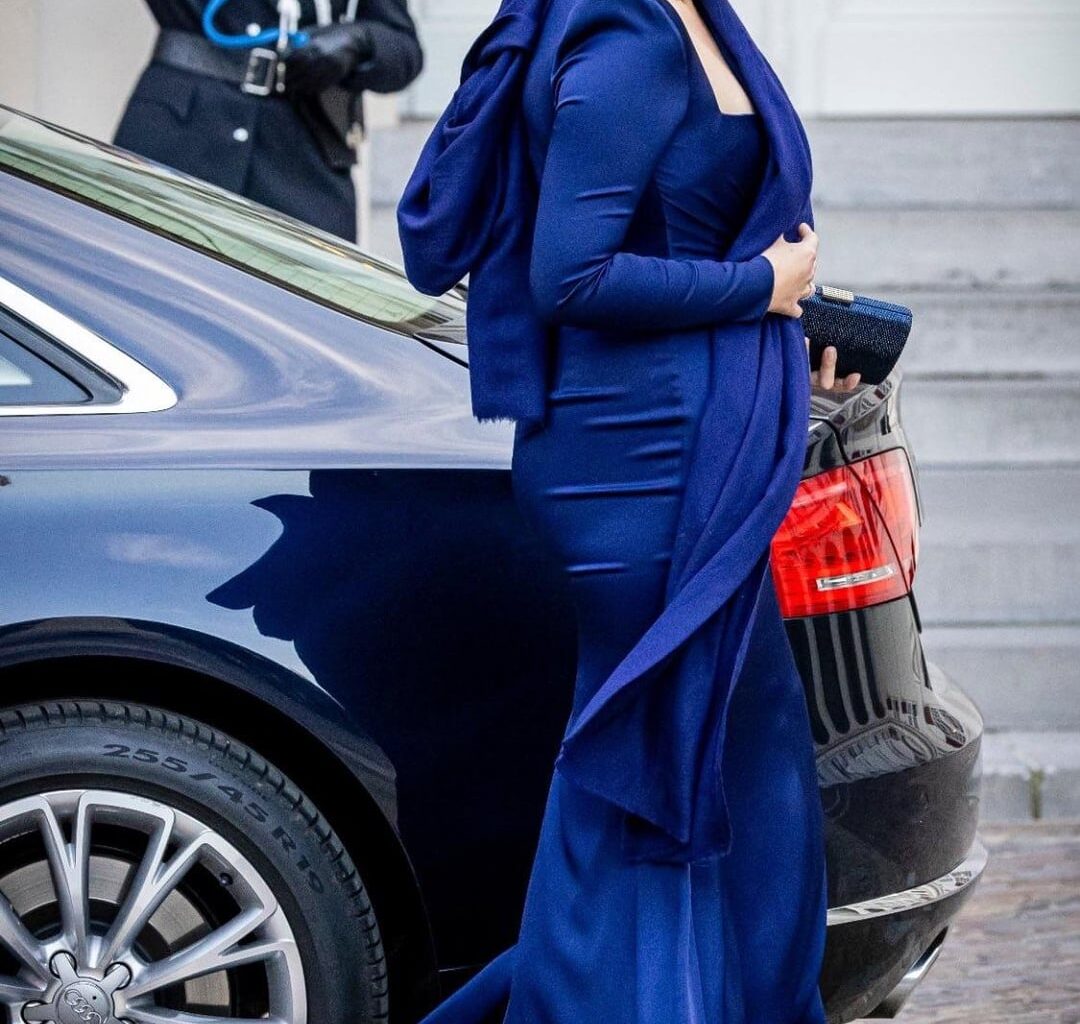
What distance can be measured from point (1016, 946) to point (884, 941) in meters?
1.39

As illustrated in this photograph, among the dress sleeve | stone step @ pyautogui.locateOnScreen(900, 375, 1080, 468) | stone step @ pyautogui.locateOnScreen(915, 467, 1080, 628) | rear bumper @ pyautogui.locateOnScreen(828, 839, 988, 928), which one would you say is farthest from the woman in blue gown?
stone step @ pyautogui.locateOnScreen(900, 375, 1080, 468)

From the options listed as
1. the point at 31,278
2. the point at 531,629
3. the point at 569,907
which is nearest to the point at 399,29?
the point at 31,278

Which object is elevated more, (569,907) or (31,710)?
(31,710)

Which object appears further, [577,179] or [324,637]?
[324,637]

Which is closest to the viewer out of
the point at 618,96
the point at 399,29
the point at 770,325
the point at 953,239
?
the point at 618,96

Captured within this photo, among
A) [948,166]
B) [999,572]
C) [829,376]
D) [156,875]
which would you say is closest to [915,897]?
[829,376]

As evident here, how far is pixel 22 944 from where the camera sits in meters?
2.48

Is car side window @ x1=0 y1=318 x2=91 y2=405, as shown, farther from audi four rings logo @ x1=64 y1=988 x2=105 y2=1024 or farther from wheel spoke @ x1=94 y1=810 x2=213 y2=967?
audi four rings logo @ x1=64 y1=988 x2=105 y2=1024

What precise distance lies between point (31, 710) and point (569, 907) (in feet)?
2.35

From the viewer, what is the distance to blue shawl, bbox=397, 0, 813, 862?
7.39 ft

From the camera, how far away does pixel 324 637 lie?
8.13 ft

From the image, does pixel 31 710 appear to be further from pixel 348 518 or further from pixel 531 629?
pixel 531 629

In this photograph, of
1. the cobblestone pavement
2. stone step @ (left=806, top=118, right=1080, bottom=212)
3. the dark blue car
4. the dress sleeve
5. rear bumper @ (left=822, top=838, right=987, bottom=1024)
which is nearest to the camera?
the dress sleeve

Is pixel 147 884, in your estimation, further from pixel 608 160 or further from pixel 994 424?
pixel 994 424
